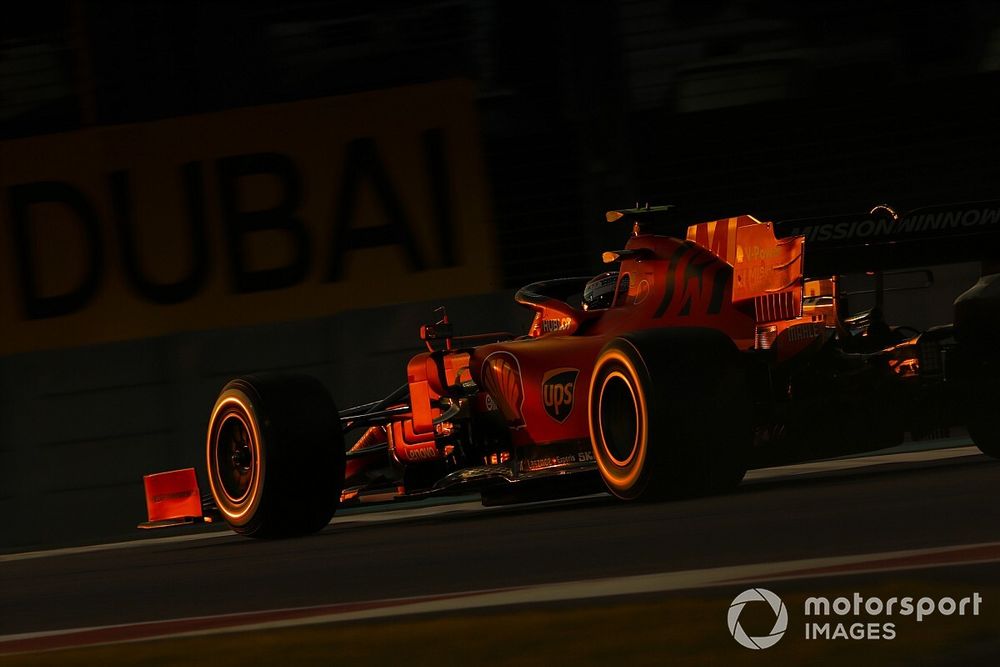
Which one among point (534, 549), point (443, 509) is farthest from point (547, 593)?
point (443, 509)

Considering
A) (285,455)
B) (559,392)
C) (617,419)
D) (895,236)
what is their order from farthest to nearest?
1. (285,455)
2. (559,392)
3. (895,236)
4. (617,419)

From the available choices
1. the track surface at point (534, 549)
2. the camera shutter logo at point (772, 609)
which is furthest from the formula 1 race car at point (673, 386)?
the camera shutter logo at point (772, 609)

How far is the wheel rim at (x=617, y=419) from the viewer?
782 centimetres

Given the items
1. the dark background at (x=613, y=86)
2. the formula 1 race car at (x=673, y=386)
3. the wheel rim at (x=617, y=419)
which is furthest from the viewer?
the dark background at (x=613, y=86)

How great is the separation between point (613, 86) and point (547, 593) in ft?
25.4

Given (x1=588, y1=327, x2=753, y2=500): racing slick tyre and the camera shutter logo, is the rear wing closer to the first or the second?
(x1=588, y1=327, x2=753, y2=500): racing slick tyre

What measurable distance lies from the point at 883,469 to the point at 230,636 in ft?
16.9

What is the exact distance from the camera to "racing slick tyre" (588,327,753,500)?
290 inches

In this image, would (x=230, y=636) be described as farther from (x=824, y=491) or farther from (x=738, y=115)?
(x=738, y=115)

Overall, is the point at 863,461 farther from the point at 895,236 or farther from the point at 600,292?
the point at 895,236

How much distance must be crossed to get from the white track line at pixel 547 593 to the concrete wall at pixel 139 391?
20.6 ft

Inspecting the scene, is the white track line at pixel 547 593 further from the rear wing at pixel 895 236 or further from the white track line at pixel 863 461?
the white track line at pixel 863 461

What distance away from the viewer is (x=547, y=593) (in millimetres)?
5926

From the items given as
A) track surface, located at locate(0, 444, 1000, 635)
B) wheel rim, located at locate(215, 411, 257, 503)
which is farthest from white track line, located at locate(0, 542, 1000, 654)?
wheel rim, located at locate(215, 411, 257, 503)
